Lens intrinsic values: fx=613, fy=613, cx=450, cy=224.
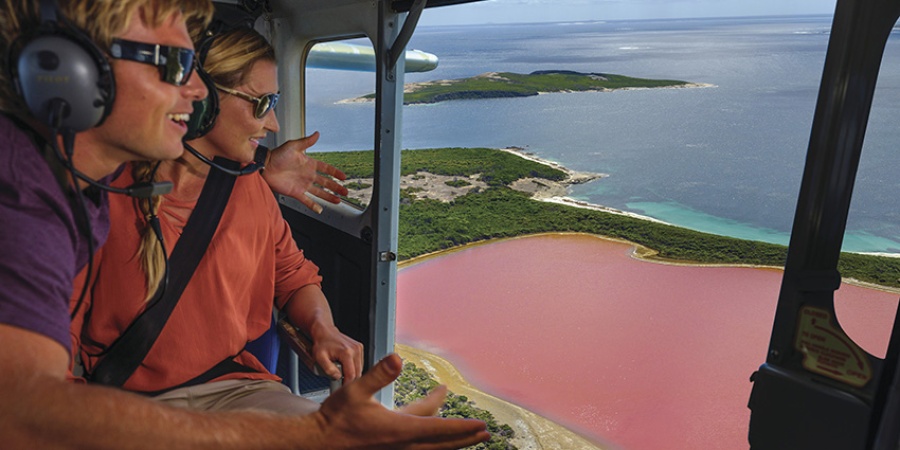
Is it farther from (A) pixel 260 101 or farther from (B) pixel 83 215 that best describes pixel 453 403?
(B) pixel 83 215

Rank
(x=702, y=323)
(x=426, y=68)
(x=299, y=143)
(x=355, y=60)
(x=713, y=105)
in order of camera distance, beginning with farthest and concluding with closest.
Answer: (x=713, y=105)
(x=702, y=323)
(x=426, y=68)
(x=355, y=60)
(x=299, y=143)

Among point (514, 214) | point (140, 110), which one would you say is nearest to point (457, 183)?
point (514, 214)

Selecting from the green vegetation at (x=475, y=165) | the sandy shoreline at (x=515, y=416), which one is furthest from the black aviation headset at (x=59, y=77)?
the green vegetation at (x=475, y=165)

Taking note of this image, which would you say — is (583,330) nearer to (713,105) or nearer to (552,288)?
(552,288)

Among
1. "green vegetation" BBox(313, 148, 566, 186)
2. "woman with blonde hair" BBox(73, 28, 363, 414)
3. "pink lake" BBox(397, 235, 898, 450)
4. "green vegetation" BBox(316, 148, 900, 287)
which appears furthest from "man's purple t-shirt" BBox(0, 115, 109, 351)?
"green vegetation" BBox(313, 148, 566, 186)

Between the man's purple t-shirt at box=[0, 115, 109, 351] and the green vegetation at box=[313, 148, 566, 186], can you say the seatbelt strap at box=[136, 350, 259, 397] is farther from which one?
the green vegetation at box=[313, 148, 566, 186]

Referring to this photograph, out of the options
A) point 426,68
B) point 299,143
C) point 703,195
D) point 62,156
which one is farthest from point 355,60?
point 703,195
